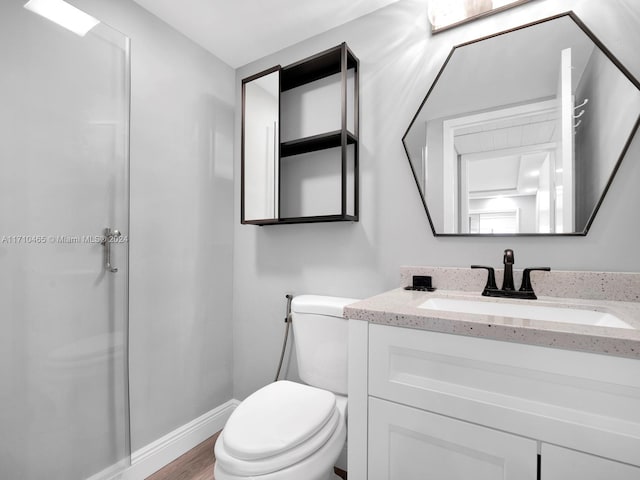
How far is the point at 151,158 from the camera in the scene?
5.37ft

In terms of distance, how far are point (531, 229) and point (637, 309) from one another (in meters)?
0.40

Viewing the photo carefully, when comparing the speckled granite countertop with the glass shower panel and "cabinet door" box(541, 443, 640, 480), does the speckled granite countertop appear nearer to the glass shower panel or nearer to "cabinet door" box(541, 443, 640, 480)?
"cabinet door" box(541, 443, 640, 480)

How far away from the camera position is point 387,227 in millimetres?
1563

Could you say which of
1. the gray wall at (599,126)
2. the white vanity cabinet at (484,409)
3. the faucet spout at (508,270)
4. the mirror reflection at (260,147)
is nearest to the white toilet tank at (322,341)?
the white vanity cabinet at (484,409)

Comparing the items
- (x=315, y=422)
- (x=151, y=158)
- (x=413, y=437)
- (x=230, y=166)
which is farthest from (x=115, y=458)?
(x=230, y=166)

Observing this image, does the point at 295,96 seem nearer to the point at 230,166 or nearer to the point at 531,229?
the point at 230,166

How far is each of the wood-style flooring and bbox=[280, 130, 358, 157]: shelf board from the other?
1701mm

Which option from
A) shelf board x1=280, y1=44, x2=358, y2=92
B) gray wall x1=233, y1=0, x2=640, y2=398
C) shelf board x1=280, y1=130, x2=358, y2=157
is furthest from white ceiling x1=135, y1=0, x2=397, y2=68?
shelf board x1=280, y1=130, x2=358, y2=157

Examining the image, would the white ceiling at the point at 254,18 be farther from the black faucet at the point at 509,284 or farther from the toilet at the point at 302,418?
the toilet at the point at 302,418

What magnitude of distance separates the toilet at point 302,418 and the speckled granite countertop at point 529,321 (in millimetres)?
430

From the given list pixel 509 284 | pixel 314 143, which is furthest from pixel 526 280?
pixel 314 143

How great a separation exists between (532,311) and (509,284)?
0.46ft

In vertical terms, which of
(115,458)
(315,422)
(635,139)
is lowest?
(115,458)

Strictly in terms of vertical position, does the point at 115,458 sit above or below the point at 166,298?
below
